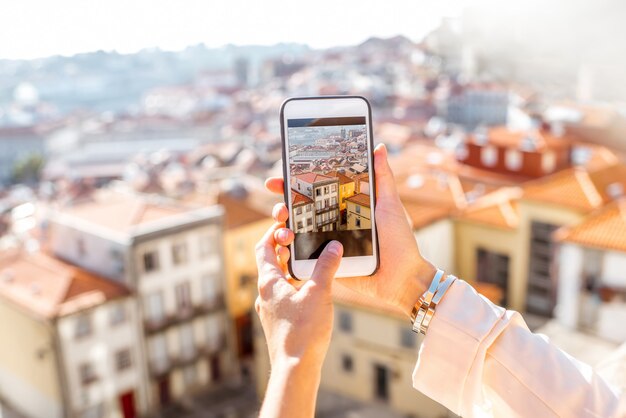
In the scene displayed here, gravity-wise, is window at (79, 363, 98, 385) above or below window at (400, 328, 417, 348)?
below

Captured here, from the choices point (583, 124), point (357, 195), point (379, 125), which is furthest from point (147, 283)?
point (379, 125)

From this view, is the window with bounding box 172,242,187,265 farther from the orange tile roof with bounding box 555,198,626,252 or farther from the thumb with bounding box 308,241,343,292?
the thumb with bounding box 308,241,343,292

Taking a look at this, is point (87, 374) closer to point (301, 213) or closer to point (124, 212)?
point (124, 212)

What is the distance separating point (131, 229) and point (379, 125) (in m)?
17.1

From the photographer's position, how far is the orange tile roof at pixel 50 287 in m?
8.02

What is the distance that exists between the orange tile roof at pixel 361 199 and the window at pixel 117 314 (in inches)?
311

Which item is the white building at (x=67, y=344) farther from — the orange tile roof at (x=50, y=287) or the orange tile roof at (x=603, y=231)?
the orange tile roof at (x=603, y=231)

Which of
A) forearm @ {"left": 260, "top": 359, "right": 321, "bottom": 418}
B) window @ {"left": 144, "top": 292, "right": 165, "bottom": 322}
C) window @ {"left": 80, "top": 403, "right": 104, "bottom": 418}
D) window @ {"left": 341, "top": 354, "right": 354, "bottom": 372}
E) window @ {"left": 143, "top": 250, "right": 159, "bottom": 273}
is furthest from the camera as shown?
window @ {"left": 144, "top": 292, "right": 165, "bottom": 322}

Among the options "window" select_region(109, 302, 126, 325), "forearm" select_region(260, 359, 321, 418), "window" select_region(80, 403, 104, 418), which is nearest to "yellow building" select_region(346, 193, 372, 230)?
"forearm" select_region(260, 359, 321, 418)

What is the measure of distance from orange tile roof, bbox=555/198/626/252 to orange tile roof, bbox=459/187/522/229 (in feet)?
5.67

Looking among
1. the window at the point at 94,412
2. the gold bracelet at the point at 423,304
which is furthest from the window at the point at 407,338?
the gold bracelet at the point at 423,304

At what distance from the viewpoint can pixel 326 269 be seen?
915 mm

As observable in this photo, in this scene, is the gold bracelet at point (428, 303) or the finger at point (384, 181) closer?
the gold bracelet at point (428, 303)

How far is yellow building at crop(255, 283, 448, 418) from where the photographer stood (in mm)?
7056
